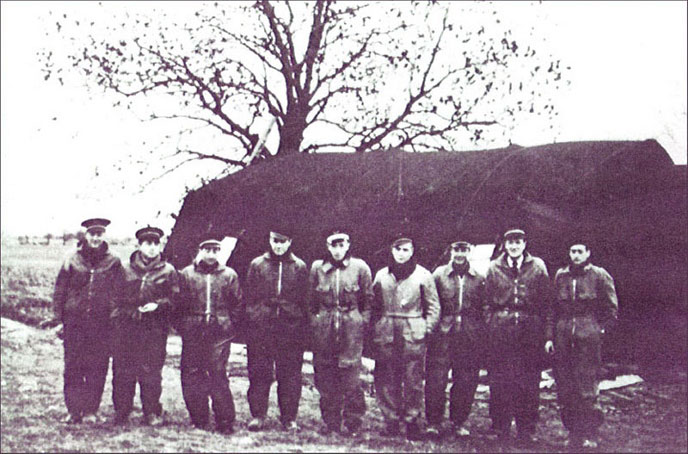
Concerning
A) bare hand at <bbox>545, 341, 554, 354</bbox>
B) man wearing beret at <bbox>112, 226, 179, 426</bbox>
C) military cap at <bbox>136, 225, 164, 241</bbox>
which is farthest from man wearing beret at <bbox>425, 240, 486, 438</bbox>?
military cap at <bbox>136, 225, 164, 241</bbox>

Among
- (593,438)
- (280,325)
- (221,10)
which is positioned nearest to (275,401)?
(280,325)

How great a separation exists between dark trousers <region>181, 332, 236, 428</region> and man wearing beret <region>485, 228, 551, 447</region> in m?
2.38

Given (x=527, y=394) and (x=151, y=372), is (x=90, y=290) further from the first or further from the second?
(x=527, y=394)

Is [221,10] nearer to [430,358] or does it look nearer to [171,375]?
[171,375]

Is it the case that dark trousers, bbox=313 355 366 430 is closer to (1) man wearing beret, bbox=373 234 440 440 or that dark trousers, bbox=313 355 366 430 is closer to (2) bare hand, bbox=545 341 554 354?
(1) man wearing beret, bbox=373 234 440 440

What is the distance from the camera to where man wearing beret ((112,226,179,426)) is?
23.3 feet

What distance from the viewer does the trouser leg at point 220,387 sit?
6.98 meters

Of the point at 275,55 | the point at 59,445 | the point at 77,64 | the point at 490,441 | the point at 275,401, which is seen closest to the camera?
the point at 59,445

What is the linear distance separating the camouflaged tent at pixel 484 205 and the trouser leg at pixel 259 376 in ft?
9.44

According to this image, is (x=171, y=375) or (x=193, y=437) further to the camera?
(x=171, y=375)

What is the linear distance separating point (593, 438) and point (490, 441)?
34.3 inches

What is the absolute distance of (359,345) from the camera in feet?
23.5

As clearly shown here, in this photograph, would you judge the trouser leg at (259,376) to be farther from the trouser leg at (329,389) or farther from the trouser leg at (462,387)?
the trouser leg at (462,387)

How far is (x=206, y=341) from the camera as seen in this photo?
279 inches
